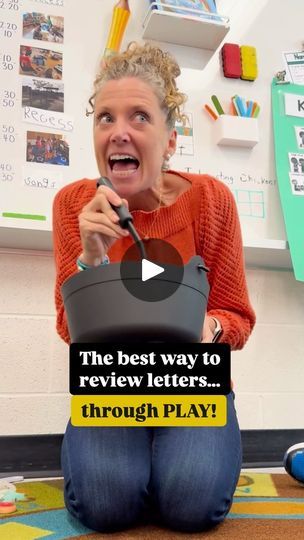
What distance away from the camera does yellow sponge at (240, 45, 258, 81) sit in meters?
1.43

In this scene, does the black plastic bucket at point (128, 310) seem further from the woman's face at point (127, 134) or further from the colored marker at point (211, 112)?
the colored marker at point (211, 112)

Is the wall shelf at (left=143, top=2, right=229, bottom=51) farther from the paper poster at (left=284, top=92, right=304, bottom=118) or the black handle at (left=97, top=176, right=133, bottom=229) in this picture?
the black handle at (left=97, top=176, right=133, bottom=229)

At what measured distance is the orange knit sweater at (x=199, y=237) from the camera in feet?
2.93

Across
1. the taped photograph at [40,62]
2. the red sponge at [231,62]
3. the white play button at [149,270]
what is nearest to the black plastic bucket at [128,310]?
the white play button at [149,270]

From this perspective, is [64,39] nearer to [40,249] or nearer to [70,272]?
[40,249]

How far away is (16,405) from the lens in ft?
3.90

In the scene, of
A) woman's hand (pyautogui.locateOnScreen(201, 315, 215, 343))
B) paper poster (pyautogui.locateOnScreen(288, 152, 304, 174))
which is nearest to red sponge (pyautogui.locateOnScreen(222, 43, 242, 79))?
paper poster (pyautogui.locateOnScreen(288, 152, 304, 174))

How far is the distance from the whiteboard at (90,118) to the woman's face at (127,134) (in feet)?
1.29

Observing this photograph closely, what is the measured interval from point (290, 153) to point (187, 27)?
0.42 meters

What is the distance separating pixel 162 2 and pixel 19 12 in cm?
35

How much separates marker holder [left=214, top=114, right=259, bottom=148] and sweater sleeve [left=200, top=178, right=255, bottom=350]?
469mm

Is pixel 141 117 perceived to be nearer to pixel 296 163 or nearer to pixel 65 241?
pixel 65 241

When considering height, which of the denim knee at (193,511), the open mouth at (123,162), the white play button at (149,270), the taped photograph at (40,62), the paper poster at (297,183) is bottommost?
the denim knee at (193,511)

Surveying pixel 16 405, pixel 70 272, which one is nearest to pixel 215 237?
pixel 70 272
